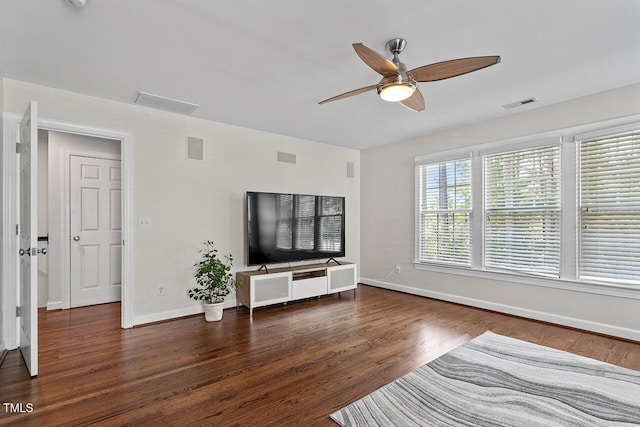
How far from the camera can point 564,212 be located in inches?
139

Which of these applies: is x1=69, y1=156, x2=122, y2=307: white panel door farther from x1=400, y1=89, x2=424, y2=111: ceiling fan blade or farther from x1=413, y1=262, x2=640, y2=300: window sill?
x1=413, y1=262, x2=640, y2=300: window sill

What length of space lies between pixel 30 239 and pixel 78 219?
2352 mm

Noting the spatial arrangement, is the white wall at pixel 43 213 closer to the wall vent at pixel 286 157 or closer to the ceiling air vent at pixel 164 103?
the ceiling air vent at pixel 164 103

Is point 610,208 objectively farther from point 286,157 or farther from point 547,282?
point 286,157

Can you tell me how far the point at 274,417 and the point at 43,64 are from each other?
131 inches

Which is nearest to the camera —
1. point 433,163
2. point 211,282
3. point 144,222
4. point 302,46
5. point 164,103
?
point 302,46

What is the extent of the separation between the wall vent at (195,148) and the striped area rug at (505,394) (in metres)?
3.34

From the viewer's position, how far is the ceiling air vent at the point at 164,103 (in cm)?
332

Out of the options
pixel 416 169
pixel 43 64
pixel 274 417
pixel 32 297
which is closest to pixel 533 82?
pixel 416 169

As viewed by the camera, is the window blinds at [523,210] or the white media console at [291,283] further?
the white media console at [291,283]

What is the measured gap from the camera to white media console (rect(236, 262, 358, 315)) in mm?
4047

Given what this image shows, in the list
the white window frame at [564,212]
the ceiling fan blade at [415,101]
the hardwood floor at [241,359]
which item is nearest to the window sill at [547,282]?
the white window frame at [564,212]

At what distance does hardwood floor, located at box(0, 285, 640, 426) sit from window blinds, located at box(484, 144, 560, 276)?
0.75m

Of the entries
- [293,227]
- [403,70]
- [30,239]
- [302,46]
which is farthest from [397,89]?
[30,239]
